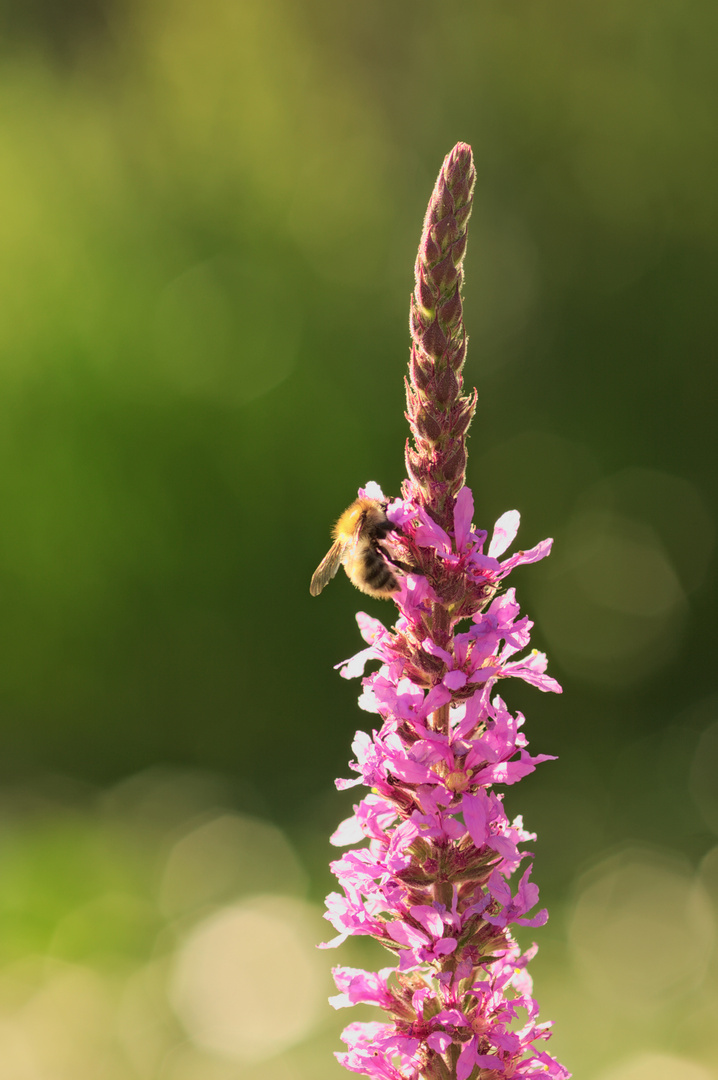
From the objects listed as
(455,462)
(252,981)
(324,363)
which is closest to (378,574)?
(455,462)

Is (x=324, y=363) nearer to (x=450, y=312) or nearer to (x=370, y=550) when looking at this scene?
(x=370, y=550)

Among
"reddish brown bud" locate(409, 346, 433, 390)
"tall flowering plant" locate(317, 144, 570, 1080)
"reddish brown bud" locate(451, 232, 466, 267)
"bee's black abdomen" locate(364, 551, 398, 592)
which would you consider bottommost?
"tall flowering plant" locate(317, 144, 570, 1080)

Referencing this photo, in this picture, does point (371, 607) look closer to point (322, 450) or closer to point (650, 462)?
point (322, 450)

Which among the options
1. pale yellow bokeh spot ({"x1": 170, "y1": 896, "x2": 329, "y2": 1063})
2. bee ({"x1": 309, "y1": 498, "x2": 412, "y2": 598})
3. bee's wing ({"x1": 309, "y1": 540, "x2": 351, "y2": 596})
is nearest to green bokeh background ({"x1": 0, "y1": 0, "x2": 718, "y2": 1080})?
pale yellow bokeh spot ({"x1": 170, "y1": 896, "x2": 329, "y2": 1063})

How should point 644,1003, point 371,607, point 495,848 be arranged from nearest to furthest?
point 495,848 → point 644,1003 → point 371,607

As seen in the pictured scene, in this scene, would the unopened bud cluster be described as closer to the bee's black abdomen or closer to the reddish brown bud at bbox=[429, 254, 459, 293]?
the reddish brown bud at bbox=[429, 254, 459, 293]

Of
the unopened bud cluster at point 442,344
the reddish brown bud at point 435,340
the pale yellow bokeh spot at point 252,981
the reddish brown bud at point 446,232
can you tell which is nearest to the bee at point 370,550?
the unopened bud cluster at point 442,344

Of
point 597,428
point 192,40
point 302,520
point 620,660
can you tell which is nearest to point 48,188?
point 192,40
